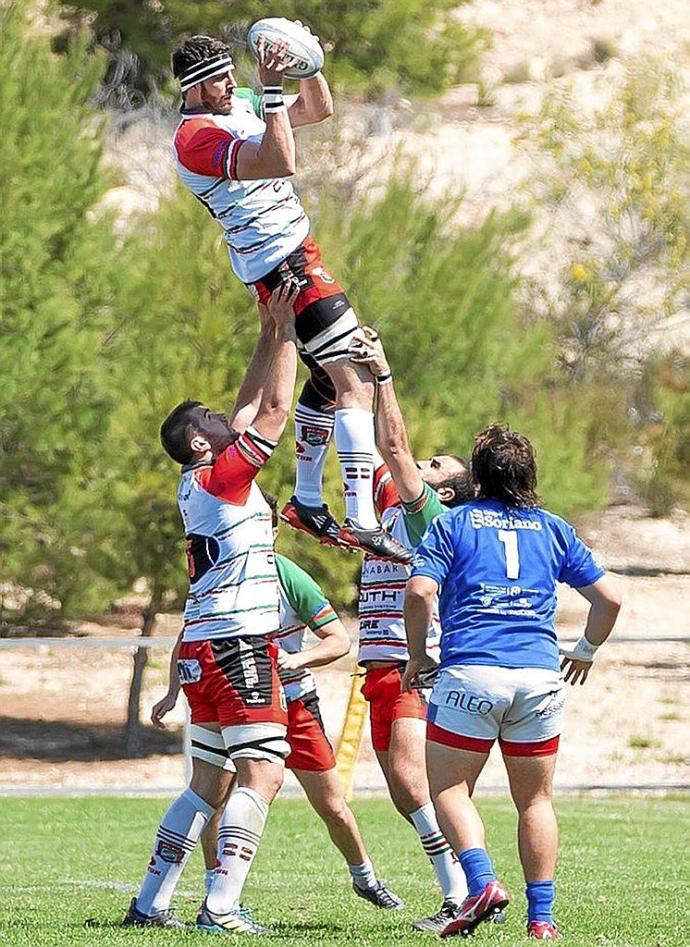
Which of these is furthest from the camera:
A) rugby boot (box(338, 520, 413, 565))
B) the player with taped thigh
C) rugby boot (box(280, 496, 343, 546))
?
rugby boot (box(280, 496, 343, 546))

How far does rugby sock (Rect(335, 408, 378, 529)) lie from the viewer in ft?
24.5

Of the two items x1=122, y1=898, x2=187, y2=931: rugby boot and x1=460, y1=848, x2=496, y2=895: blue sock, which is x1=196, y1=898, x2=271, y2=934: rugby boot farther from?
x1=460, y1=848, x2=496, y2=895: blue sock

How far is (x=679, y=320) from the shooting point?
47.7 metres

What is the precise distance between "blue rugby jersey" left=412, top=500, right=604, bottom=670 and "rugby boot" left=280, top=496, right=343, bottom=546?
35.2 inches

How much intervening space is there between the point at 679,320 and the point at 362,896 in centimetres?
4092

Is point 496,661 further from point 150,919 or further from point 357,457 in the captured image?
point 150,919

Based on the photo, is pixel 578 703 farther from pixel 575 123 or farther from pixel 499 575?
pixel 575 123

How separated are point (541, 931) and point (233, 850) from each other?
49.4 inches

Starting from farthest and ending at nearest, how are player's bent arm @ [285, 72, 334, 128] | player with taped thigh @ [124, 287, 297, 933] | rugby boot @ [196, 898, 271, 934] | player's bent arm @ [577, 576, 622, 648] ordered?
player's bent arm @ [285, 72, 334, 128] < player with taped thigh @ [124, 287, 297, 933] < rugby boot @ [196, 898, 271, 934] < player's bent arm @ [577, 576, 622, 648]

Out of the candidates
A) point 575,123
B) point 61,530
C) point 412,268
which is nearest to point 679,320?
point 575,123

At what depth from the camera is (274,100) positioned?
21.8ft

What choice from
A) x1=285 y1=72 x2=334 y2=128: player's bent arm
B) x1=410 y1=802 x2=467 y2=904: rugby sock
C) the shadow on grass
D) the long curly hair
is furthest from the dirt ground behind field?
x1=285 y1=72 x2=334 y2=128: player's bent arm

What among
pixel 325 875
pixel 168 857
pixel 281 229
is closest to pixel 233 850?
pixel 168 857

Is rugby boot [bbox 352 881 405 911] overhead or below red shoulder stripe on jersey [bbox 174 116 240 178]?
below
